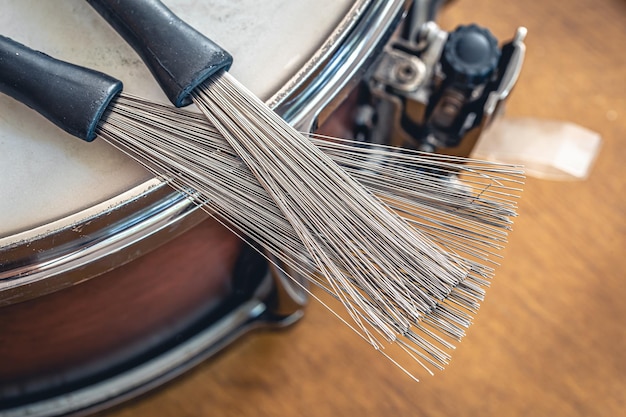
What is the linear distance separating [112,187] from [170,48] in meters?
0.09

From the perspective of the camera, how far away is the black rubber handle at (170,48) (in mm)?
A: 409

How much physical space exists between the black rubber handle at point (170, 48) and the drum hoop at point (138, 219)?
0.05 meters

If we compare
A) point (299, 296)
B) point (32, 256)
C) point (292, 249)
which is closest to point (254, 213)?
point (292, 249)

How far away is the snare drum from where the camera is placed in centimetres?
41

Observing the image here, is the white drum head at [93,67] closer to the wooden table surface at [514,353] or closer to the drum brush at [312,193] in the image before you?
the drum brush at [312,193]

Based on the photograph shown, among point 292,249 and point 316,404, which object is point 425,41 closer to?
point 292,249

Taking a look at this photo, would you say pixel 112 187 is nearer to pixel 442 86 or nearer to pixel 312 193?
pixel 312 193

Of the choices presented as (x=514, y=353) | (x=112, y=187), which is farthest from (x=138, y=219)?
(x=514, y=353)

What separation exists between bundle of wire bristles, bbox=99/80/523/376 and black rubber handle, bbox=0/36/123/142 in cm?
2

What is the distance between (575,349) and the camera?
73 centimetres

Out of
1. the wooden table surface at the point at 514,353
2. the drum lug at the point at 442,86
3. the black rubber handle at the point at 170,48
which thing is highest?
the drum lug at the point at 442,86

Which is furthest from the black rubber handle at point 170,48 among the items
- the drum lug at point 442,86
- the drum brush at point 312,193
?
the drum lug at point 442,86

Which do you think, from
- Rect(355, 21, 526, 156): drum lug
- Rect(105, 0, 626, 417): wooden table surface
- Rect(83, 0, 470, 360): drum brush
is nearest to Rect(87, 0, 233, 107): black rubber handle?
Rect(83, 0, 470, 360): drum brush

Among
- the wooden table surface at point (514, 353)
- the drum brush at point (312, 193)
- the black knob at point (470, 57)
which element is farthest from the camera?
the wooden table surface at point (514, 353)
